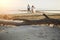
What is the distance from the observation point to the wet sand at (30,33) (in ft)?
6.37

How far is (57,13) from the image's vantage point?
215cm

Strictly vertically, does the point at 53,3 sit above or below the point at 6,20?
above

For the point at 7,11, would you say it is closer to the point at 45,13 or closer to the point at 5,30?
the point at 5,30

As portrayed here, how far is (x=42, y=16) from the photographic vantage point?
2.17 meters

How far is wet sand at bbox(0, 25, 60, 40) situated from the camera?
1.94 meters

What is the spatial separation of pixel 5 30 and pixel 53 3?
767 mm

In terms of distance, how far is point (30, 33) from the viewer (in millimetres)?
2014

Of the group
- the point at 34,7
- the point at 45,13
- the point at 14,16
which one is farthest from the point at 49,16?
the point at 14,16

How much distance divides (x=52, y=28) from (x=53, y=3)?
0.36m

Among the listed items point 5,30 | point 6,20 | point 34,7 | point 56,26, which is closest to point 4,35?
point 5,30

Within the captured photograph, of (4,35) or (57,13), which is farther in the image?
(57,13)

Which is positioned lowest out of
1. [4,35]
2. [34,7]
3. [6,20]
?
[4,35]

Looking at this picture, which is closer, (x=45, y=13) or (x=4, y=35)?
(x=4, y=35)

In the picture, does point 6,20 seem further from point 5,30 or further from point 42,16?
point 42,16
